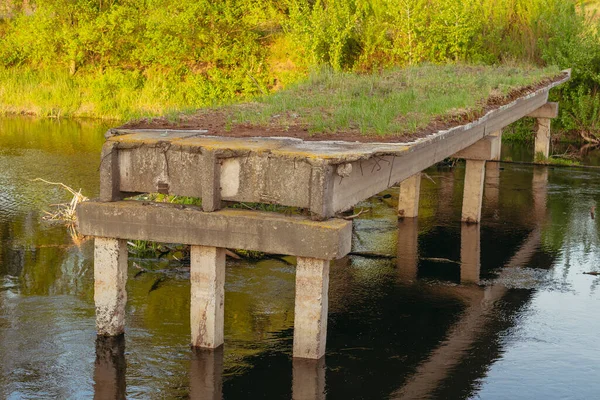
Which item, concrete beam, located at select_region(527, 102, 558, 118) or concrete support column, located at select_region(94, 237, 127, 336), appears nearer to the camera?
concrete support column, located at select_region(94, 237, 127, 336)

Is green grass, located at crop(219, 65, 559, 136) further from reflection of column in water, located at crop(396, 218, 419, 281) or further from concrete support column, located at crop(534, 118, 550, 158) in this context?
concrete support column, located at crop(534, 118, 550, 158)

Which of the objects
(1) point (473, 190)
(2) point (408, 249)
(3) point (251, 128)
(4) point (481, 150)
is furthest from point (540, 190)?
(3) point (251, 128)

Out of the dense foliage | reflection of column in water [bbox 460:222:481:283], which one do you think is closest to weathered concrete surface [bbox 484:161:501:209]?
reflection of column in water [bbox 460:222:481:283]

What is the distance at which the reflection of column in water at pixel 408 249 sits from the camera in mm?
13430

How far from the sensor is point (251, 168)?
29.8 feet

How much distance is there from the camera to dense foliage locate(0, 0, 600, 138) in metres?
28.1

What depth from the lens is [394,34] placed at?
29.9 m

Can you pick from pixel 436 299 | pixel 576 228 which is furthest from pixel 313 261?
pixel 576 228

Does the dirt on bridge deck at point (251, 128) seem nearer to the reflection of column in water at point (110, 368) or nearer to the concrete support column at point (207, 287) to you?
the concrete support column at point (207, 287)

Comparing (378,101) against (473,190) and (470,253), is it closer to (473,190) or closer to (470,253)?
(470,253)

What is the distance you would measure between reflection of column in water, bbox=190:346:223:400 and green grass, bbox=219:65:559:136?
273 cm

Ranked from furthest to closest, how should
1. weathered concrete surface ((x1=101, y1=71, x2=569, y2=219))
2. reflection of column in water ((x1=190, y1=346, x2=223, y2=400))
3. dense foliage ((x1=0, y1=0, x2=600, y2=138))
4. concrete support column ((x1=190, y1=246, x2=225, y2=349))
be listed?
dense foliage ((x1=0, y1=0, x2=600, y2=138))
concrete support column ((x1=190, y1=246, x2=225, y2=349))
weathered concrete surface ((x1=101, y1=71, x2=569, y2=219))
reflection of column in water ((x1=190, y1=346, x2=223, y2=400))

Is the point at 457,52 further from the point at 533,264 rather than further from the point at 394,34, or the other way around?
the point at 533,264

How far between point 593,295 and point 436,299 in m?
2.06
